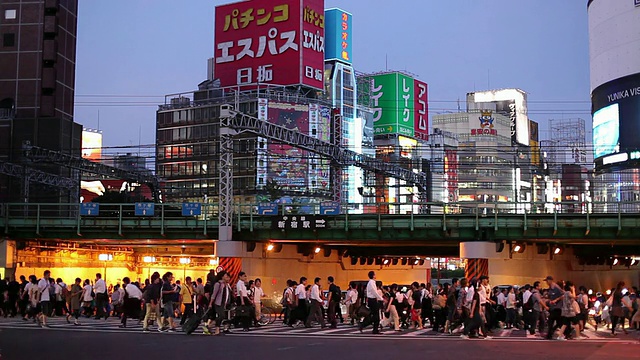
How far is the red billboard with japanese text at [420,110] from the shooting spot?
146625mm

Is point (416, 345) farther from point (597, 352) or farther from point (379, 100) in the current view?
point (379, 100)

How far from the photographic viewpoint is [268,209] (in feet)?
164

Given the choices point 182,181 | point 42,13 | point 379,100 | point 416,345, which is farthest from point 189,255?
point 379,100

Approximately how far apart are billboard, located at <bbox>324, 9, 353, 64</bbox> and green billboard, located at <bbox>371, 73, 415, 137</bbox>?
11.0 meters

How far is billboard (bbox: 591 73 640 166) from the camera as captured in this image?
2613 inches

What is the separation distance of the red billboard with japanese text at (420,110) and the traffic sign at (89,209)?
339 feet

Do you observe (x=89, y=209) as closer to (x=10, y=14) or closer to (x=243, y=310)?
(x=243, y=310)

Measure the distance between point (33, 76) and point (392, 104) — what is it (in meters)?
77.1

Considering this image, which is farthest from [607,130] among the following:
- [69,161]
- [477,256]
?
[69,161]

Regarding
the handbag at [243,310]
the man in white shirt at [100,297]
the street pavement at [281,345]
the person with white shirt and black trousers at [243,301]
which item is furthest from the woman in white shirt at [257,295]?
the man in white shirt at [100,297]

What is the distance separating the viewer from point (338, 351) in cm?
1814

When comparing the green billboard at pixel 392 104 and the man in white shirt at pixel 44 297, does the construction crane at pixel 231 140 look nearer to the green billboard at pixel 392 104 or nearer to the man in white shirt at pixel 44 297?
the man in white shirt at pixel 44 297

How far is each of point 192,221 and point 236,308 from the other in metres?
20.1

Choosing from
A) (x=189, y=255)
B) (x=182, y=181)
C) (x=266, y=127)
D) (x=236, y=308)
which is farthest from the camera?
(x=182, y=181)
